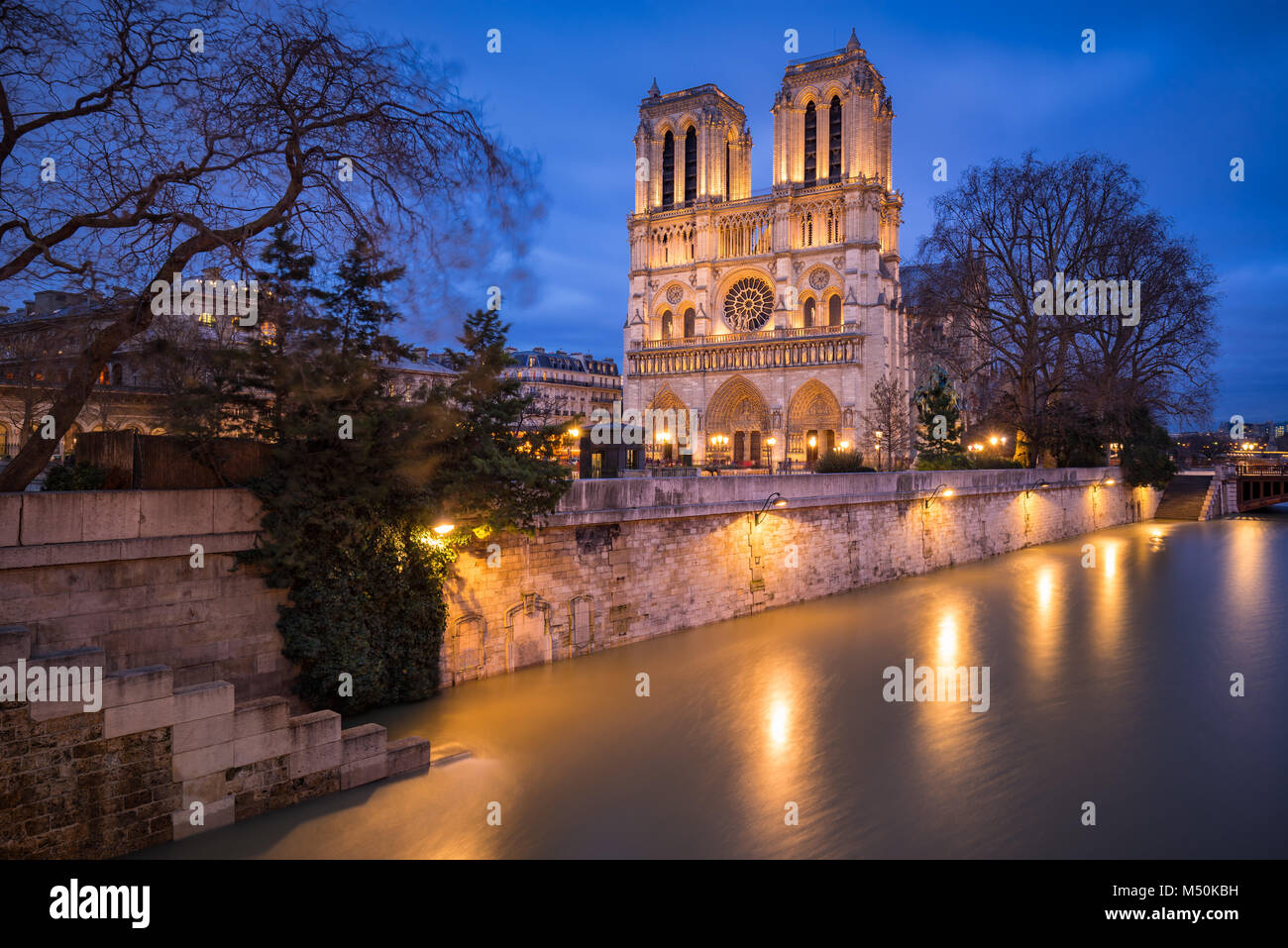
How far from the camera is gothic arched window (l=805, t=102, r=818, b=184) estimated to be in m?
50.0

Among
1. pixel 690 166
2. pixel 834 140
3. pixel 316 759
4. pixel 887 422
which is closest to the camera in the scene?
pixel 316 759

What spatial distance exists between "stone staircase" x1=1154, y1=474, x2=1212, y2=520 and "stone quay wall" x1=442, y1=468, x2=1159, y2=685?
926 inches

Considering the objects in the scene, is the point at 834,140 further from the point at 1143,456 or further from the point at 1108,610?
the point at 1108,610

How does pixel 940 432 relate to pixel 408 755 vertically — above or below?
above

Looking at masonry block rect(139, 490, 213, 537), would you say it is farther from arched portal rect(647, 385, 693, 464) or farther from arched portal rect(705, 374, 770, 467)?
arched portal rect(647, 385, 693, 464)

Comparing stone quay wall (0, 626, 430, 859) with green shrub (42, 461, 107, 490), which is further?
green shrub (42, 461, 107, 490)

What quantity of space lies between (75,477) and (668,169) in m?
51.7

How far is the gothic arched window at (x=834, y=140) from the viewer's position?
49.2 m

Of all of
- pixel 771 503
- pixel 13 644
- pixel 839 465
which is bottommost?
pixel 13 644

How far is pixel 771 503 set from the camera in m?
15.9

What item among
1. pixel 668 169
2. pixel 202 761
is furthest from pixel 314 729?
pixel 668 169

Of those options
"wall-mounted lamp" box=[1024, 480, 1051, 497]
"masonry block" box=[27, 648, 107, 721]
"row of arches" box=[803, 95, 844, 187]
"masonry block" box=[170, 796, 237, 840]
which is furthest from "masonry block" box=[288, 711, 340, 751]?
"row of arches" box=[803, 95, 844, 187]
